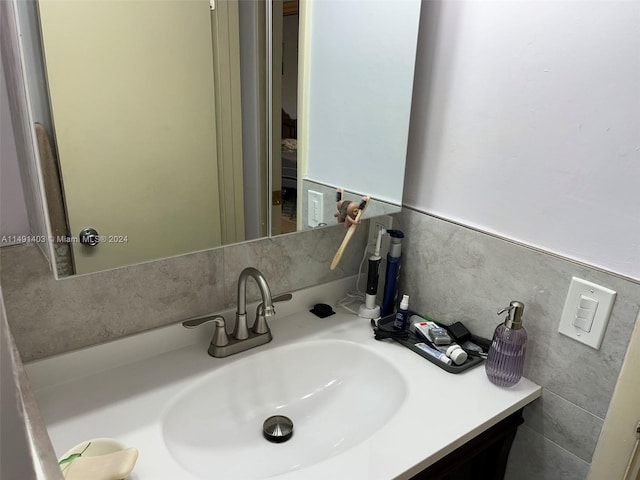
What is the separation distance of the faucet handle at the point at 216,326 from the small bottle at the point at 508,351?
56cm

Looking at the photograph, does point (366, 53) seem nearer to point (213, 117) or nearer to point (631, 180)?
point (213, 117)

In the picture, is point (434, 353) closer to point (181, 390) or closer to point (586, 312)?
point (586, 312)

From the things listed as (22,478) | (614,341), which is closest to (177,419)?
(22,478)

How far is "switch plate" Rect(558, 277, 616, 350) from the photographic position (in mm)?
842

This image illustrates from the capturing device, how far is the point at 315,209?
1183 mm

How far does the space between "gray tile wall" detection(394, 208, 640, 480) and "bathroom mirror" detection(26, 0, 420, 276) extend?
232 millimetres

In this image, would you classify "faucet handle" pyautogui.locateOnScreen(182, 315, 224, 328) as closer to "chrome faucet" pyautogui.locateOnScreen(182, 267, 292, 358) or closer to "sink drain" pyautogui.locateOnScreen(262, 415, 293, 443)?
"chrome faucet" pyautogui.locateOnScreen(182, 267, 292, 358)

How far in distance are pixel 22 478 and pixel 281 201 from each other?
875mm

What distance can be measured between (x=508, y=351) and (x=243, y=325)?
56 cm

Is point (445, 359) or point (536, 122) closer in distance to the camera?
point (536, 122)

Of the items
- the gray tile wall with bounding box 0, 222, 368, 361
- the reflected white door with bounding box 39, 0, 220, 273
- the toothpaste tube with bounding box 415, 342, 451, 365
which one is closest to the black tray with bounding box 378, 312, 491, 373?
the toothpaste tube with bounding box 415, 342, 451, 365

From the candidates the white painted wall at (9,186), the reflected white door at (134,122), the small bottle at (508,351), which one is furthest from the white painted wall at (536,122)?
the white painted wall at (9,186)

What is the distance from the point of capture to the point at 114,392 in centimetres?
89

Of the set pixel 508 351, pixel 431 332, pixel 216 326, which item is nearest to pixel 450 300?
pixel 431 332
